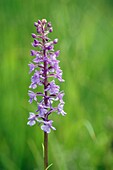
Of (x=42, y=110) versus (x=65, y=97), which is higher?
(x=65, y=97)

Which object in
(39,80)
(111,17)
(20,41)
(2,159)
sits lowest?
(39,80)

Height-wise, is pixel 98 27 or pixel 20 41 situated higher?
pixel 98 27

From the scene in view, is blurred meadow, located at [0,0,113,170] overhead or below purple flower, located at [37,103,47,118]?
overhead

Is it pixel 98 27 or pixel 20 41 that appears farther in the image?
pixel 98 27

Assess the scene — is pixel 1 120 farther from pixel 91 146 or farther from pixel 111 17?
pixel 111 17

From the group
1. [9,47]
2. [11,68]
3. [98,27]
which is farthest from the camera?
[98,27]

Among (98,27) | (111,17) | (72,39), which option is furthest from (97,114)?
(111,17)

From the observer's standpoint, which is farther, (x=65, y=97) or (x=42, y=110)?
(x=65, y=97)

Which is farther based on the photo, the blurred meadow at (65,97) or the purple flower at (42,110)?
the blurred meadow at (65,97)
